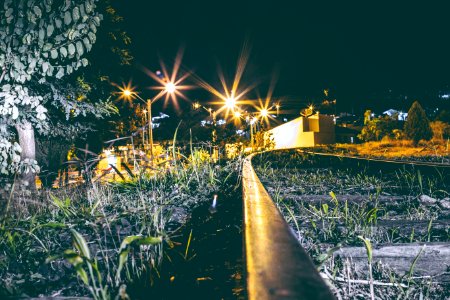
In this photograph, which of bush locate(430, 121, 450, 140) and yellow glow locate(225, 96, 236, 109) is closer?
bush locate(430, 121, 450, 140)

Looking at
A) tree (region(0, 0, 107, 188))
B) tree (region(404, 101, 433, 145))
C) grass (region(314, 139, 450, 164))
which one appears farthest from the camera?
tree (region(404, 101, 433, 145))

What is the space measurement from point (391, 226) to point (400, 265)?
0.66 m

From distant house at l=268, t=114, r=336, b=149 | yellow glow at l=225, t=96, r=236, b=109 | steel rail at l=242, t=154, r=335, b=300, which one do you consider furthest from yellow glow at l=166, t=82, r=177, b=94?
distant house at l=268, t=114, r=336, b=149

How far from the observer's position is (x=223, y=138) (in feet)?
45.8

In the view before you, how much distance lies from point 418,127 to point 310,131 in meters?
13.7

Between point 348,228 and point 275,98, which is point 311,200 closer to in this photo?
point 348,228

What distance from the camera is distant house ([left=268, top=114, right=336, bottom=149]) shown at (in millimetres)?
30072

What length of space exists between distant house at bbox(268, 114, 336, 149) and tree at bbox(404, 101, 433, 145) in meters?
11.4

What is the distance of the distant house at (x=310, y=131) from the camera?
98.7ft

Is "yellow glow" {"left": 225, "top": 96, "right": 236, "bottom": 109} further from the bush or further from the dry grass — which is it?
the bush

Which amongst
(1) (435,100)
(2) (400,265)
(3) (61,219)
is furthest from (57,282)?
(1) (435,100)

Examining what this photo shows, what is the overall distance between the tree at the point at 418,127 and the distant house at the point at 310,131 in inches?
450

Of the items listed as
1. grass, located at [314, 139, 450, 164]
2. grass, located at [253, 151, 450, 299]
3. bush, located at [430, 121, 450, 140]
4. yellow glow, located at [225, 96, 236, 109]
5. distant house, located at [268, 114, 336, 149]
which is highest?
yellow glow, located at [225, 96, 236, 109]

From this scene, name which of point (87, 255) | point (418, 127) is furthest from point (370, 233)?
point (418, 127)
